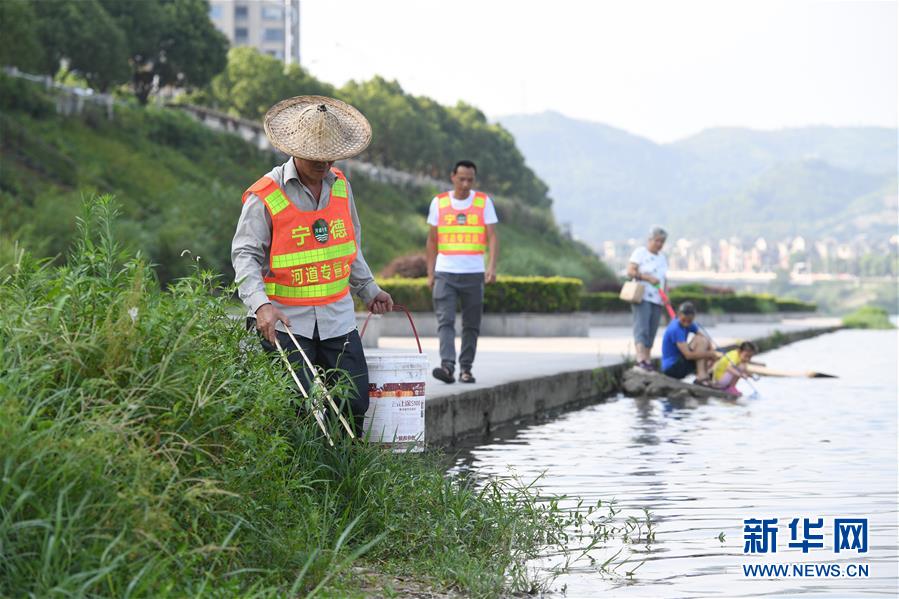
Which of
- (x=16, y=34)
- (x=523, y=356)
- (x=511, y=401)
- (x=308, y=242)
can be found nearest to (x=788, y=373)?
(x=523, y=356)

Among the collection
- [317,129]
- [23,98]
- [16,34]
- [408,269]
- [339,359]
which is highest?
[16,34]

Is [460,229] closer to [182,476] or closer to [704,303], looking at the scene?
[182,476]

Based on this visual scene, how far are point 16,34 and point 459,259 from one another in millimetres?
36576

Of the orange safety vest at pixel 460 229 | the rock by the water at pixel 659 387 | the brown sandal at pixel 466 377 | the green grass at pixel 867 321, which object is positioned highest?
the orange safety vest at pixel 460 229

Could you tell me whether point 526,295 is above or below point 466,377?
above

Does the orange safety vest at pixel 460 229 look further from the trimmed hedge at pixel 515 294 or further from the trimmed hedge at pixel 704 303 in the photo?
the trimmed hedge at pixel 704 303

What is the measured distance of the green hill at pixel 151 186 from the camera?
115 ft

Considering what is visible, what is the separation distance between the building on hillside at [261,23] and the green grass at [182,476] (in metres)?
157

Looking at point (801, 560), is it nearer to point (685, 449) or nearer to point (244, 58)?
point (685, 449)

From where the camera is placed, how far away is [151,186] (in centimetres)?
5097

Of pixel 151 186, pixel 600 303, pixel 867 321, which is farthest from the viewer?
pixel 867 321

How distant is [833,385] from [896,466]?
9.45 m

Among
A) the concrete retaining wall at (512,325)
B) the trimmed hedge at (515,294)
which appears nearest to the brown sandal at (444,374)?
the trimmed hedge at (515,294)

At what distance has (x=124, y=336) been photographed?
5.47 meters
